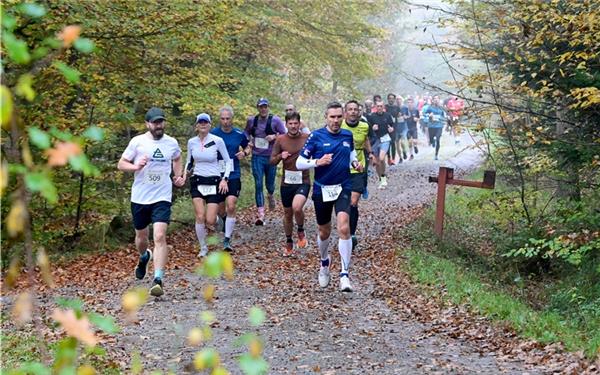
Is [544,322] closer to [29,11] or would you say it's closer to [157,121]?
[157,121]

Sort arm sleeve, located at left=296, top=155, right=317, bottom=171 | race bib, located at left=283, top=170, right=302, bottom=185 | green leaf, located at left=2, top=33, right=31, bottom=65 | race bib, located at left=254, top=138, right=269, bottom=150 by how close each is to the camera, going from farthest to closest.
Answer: race bib, located at left=254, top=138, right=269, bottom=150 < race bib, located at left=283, top=170, right=302, bottom=185 < arm sleeve, located at left=296, top=155, right=317, bottom=171 < green leaf, located at left=2, top=33, right=31, bottom=65

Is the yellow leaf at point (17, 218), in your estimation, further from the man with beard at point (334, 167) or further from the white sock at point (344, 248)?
the white sock at point (344, 248)

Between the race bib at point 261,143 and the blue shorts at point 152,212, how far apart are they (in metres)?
5.80

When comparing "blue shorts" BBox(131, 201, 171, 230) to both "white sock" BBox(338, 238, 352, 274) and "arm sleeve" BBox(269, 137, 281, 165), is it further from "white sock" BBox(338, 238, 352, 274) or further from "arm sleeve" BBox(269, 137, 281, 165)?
"arm sleeve" BBox(269, 137, 281, 165)

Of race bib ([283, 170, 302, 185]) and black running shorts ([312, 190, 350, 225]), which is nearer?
black running shorts ([312, 190, 350, 225])

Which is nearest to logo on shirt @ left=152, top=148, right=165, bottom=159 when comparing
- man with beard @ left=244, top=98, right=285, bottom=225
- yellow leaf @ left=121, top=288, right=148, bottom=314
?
man with beard @ left=244, top=98, right=285, bottom=225

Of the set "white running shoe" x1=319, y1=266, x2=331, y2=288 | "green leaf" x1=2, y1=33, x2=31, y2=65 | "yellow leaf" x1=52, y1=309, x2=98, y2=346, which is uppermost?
"green leaf" x1=2, y1=33, x2=31, y2=65

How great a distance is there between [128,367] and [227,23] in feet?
29.6

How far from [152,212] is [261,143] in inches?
237

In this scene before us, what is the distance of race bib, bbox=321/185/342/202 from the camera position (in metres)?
10.6

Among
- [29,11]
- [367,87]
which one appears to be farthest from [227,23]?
[367,87]

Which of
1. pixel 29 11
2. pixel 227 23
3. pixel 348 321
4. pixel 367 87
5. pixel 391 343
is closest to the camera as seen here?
pixel 29 11

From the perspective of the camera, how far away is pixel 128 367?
7.42 m

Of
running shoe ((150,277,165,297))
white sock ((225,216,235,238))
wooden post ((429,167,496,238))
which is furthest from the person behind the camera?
wooden post ((429,167,496,238))
